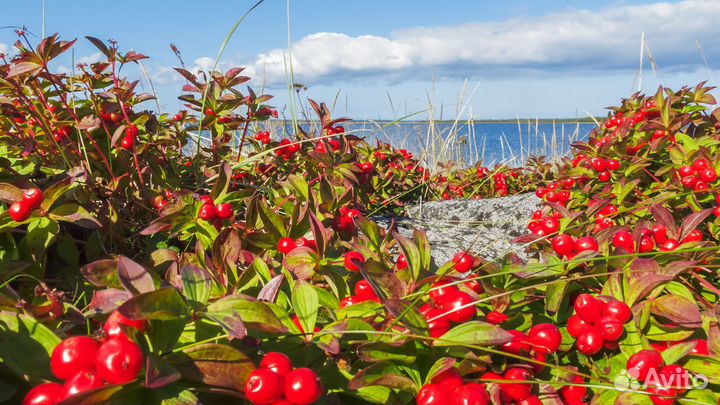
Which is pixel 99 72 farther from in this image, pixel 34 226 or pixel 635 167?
pixel 635 167

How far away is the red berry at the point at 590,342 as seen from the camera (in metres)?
0.93

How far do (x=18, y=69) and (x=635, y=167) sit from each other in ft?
7.80

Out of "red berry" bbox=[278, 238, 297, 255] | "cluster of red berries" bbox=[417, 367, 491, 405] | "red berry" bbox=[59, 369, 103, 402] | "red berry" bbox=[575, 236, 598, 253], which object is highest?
"red berry" bbox=[59, 369, 103, 402]

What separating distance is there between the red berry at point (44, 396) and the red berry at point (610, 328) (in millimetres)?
828

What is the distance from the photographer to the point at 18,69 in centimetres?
164

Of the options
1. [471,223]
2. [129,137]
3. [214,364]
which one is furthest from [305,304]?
[471,223]

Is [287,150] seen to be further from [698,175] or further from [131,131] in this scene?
[698,175]

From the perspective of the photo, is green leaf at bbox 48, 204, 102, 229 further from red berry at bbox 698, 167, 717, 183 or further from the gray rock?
red berry at bbox 698, 167, 717, 183

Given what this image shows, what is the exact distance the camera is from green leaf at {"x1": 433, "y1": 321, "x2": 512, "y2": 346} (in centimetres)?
82

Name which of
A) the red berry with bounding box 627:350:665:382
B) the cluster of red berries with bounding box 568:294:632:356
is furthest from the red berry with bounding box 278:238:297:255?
the red berry with bounding box 627:350:665:382

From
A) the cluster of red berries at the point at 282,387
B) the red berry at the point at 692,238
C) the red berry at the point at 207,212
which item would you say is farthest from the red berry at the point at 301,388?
the red berry at the point at 692,238

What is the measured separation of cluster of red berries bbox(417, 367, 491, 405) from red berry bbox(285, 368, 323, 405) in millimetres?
184

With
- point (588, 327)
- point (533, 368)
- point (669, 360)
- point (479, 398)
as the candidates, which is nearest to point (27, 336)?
point (479, 398)

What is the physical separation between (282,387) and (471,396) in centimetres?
26
